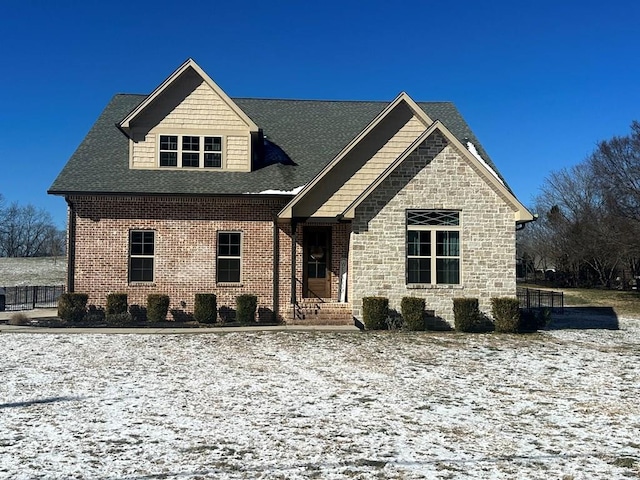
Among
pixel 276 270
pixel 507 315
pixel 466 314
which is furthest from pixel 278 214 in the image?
pixel 507 315

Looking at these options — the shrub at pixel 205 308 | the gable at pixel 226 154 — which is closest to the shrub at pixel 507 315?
the gable at pixel 226 154

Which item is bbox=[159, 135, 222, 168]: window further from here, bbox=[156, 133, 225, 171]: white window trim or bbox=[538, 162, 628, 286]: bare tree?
bbox=[538, 162, 628, 286]: bare tree

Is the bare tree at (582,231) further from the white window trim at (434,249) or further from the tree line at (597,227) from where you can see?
the white window trim at (434,249)

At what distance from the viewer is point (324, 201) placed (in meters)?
16.3

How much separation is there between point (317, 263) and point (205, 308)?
374cm

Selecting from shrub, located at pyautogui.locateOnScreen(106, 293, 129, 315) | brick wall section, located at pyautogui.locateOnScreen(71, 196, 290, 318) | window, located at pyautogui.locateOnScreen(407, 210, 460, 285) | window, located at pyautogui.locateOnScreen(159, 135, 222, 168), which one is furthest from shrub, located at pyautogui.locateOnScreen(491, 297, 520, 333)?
shrub, located at pyautogui.locateOnScreen(106, 293, 129, 315)

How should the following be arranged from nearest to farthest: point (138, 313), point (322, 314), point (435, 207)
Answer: point (322, 314)
point (435, 207)
point (138, 313)

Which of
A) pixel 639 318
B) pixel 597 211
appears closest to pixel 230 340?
pixel 639 318

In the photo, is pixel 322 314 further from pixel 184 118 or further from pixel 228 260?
pixel 184 118

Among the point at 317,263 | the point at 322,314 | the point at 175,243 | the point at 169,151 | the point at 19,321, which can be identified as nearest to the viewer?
the point at 322,314

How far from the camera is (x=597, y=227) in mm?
36906

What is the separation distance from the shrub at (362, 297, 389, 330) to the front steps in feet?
1.80

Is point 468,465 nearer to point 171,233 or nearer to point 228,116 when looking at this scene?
point 171,233

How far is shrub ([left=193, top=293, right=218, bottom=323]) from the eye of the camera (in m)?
16.2
